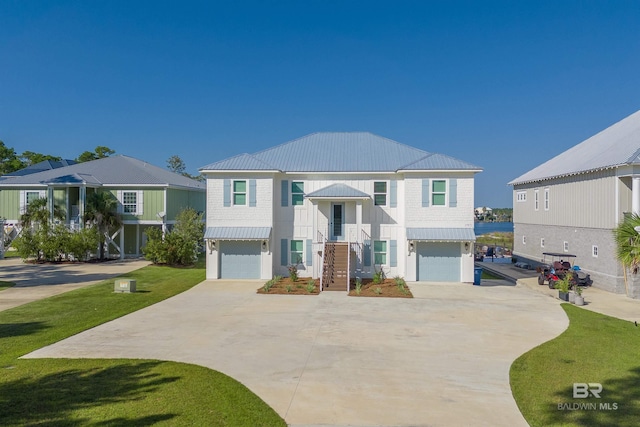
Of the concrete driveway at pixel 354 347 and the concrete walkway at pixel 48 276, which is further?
the concrete walkway at pixel 48 276

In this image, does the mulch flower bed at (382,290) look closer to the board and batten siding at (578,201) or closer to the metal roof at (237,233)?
the metal roof at (237,233)

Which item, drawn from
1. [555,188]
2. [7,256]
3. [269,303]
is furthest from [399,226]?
[7,256]

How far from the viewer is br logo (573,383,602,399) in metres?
7.46

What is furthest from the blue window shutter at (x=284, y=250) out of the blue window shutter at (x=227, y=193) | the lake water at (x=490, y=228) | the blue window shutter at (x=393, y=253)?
the lake water at (x=490, y=228)

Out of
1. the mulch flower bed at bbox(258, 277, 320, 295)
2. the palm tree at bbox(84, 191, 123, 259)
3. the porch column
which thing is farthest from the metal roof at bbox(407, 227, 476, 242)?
the palm tree at bbox(84, 191, 123, 259)

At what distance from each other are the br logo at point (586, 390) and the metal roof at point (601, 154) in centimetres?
1392

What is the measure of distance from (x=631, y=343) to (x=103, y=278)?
75.3 ft

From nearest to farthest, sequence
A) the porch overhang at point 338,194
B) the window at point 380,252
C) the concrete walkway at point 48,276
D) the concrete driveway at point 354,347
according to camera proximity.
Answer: the concrete driveway at point 354,347
the concrete walkway at point 48,276
the porch overhang at point 338,194
the window at point 380,252

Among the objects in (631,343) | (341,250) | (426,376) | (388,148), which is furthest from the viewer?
(388,148)

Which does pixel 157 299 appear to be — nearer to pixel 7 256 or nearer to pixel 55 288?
pixel 55 288

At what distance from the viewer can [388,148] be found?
952 inches

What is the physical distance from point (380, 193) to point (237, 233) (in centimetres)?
819

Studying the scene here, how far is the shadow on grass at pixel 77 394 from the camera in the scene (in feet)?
20.7

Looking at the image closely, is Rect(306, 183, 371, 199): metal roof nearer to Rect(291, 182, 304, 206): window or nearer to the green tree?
Rect(291, 182, 304, 206): window
